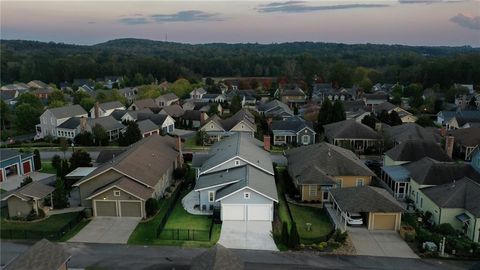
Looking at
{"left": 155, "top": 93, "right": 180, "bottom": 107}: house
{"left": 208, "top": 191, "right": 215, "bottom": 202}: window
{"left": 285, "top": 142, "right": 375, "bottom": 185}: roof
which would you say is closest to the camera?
{"left": 208, "top": 191, "right": 215, "bottom": 202}: window

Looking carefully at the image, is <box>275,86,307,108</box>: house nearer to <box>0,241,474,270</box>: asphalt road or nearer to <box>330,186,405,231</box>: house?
<box>330,186,405,231</box>: house

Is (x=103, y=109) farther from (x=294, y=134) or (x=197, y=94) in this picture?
(x=294, y=134)

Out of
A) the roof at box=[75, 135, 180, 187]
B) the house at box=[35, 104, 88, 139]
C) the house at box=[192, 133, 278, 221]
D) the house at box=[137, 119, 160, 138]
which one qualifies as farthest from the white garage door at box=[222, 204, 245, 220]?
the house at box=[35, 104, 88, 139]

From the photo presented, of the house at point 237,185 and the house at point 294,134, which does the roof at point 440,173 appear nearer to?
the house at point 237,185

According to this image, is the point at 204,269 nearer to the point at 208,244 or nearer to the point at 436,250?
the point at 208,244

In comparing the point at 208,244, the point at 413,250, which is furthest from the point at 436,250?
the point at 208,244
